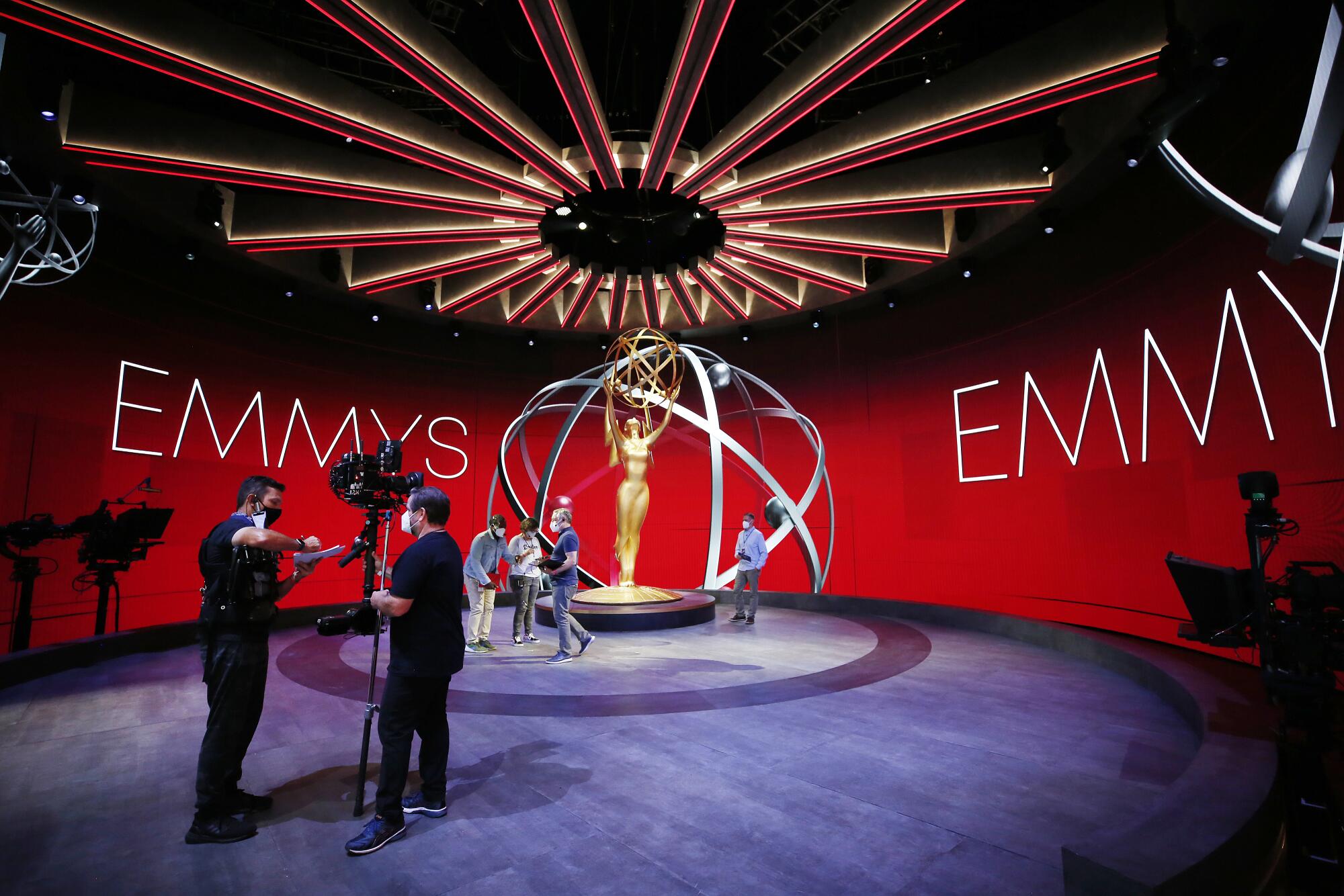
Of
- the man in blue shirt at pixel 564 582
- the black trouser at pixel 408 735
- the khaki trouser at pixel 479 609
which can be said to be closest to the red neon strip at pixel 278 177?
the man in blue shirt at pixel 564 582

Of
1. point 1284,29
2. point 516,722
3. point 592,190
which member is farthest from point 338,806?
point 1284,29

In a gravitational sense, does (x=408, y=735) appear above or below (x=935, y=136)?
below

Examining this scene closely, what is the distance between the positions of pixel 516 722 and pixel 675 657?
2.65 meters

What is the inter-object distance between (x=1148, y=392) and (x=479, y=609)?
853cm

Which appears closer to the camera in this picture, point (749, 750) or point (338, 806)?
point (338, 806)

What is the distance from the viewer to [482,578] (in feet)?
24.2

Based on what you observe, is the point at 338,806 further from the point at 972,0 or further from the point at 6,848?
the point at 972,0

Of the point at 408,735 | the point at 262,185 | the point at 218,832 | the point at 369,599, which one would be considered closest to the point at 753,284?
the point at 262,185

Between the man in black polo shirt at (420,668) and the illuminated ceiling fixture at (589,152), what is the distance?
13.8 ft

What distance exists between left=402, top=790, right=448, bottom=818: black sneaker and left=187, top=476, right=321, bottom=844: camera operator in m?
0.69

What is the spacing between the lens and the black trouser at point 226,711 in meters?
2.95

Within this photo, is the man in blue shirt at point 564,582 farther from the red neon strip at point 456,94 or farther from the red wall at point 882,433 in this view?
the red wall at point 882,433

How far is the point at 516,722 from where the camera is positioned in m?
4.84

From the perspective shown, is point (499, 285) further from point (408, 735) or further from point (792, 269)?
point (408, 735)
